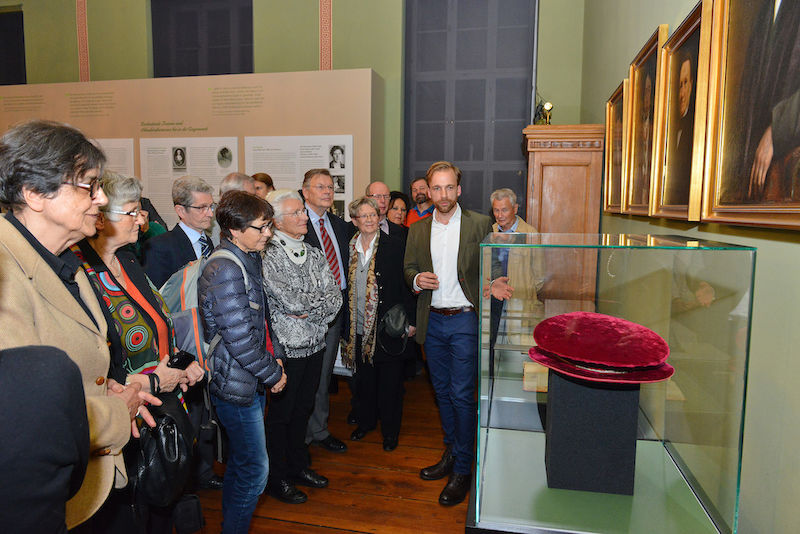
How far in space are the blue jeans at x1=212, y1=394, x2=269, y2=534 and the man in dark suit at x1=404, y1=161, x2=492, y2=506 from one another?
1.14 m

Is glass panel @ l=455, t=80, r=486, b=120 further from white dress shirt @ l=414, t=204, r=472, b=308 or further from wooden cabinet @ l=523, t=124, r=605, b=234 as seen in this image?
white dress shirt @ l=414, t=204, r=472, b=308

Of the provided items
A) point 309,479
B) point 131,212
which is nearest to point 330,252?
point 309,479

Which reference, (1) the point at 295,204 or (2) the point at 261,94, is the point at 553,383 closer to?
(1) the point at 295,204

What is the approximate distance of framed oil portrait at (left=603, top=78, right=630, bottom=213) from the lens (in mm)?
3115

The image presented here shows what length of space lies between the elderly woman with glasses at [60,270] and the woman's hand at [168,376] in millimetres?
386

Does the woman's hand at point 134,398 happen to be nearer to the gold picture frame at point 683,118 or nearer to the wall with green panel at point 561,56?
the gold picture frame at point 683,118

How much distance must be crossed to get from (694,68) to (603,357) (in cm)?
120

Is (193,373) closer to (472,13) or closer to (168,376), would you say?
(168,376)

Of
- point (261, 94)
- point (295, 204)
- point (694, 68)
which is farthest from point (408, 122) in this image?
point (694, 68)

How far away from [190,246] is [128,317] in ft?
4.11

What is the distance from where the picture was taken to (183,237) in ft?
9.55

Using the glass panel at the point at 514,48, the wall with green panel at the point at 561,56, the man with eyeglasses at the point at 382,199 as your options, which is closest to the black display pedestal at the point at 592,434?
the man with eyeglasses at the point at 382,199

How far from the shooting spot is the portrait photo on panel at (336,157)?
21.1 feet

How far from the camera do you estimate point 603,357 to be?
1.38m
